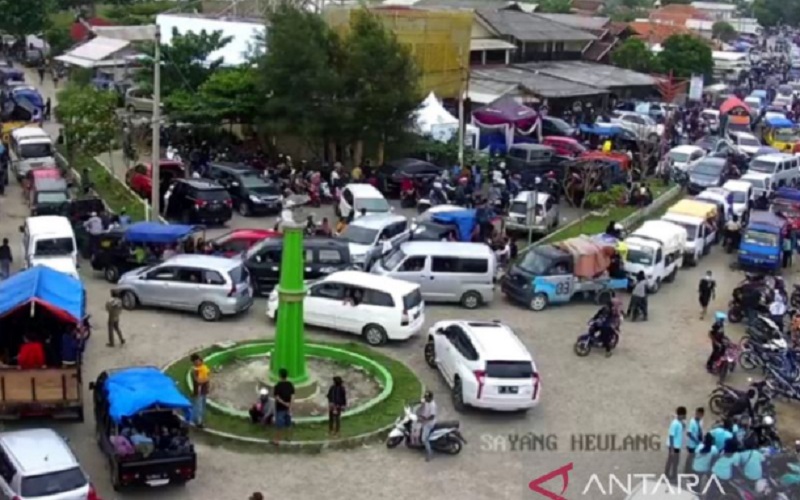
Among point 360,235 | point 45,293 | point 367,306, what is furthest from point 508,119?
point 45,293

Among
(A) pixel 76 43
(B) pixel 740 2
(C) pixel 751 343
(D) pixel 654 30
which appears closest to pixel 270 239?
(C) pixel 751 343

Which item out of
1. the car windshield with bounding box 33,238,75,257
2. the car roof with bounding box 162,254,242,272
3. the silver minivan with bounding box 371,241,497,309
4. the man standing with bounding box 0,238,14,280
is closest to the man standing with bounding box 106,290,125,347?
the car roof with bounding box 162,254,242,272

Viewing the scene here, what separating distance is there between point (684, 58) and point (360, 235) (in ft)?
152

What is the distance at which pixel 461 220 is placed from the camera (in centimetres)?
3131

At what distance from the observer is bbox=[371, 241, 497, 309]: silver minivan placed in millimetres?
25812

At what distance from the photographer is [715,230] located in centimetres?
3406

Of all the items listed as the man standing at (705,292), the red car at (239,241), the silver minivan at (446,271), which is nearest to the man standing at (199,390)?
the silver minivan at (446,271)

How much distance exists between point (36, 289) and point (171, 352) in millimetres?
3627

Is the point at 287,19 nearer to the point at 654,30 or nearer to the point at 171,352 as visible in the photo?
the point at 171,352

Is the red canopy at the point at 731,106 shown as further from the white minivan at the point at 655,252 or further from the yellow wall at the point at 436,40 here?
the white minivan at the point at 655,252

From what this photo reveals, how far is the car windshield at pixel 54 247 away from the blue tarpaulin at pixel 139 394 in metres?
9.95

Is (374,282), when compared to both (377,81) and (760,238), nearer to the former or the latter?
(760,238)

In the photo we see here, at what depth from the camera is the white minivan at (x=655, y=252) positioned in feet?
93.4

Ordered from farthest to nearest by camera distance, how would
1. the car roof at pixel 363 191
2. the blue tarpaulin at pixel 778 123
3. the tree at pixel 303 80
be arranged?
1. the blue tarpaulin at pixel 778 123
2. the tree at pixel 303 80
3. the car roof at pixel 363 191
